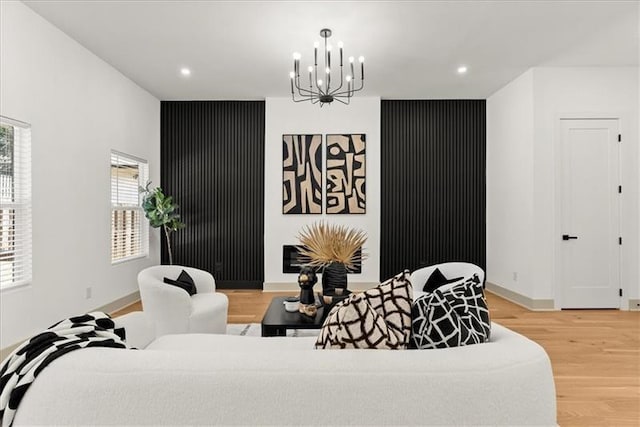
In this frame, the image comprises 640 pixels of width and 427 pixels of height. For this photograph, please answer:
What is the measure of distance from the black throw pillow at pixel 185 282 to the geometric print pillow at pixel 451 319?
8.15ft

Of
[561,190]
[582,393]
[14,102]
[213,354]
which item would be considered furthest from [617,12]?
[14,102]

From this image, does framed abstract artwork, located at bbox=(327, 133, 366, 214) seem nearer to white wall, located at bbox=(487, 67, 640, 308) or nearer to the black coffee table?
white wall, located at bbox=(487, 67, 640, 308)

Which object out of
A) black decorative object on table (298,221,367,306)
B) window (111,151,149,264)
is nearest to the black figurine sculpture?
black decorative object on table (298,221,367,306)

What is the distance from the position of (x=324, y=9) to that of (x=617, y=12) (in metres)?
2.66

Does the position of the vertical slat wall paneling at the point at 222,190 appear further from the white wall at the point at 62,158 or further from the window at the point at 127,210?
the white wall at the point at 62,158

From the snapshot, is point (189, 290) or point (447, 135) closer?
point (189, 290)

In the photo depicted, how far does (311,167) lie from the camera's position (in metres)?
6.01

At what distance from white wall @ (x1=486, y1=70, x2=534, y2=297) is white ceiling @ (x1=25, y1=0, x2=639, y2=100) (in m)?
0.44

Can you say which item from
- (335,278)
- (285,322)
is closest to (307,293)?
(285,322)

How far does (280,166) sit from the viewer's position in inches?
238

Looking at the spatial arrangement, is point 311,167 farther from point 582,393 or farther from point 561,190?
point 582,393

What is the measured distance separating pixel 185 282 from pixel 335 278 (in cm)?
135

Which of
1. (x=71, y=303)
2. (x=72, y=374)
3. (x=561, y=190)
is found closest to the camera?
(x=72, y=374)

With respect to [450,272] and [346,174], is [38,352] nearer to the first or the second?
[450,272]
